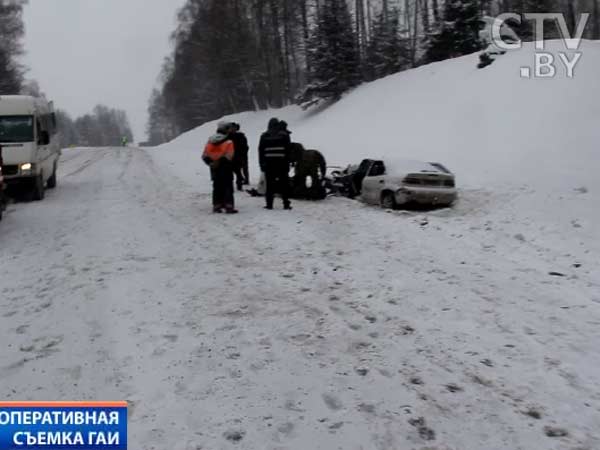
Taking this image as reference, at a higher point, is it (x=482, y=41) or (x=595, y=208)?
(x=482, y=41)

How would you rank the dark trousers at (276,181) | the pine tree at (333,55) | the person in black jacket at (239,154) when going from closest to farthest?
the dark trousers at (276,181) → the person in black jacket at (239,154) → the pine tree at (333,55)

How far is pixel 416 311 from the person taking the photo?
545 cm

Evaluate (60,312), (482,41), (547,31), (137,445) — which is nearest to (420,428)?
(137,445)

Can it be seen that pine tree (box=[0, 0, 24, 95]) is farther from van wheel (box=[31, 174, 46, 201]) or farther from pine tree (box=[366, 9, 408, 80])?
van wheel (box=[31, 174, 46, 201])

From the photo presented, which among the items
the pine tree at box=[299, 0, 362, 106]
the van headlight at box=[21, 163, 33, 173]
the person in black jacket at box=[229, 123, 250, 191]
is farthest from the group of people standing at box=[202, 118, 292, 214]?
the pine tree at box=[299, 0, 362, 106]

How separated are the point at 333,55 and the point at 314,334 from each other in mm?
32393

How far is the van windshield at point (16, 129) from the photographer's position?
14.0 metres

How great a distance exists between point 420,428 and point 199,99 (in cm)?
6077

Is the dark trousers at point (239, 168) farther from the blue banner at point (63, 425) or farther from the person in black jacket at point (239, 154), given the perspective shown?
the blue banner at point (63, 425)

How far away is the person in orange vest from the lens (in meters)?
11.0

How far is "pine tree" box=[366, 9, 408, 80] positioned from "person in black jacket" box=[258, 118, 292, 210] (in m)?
28.0

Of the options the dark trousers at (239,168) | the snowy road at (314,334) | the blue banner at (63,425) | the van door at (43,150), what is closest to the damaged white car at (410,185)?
the snowy road at (314,334)

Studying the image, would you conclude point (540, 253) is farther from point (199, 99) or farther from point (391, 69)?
point (199, 99)

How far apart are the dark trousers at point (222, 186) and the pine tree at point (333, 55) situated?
2578 centimetres
